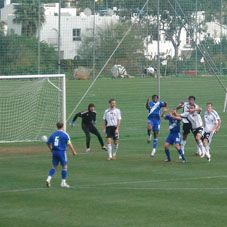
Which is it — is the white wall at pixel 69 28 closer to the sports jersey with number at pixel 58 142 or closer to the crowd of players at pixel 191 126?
the crowd of players at pixel 191 126

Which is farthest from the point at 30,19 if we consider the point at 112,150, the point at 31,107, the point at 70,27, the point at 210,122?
the point at 210,122

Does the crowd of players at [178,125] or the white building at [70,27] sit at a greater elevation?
the white building at [70,27]

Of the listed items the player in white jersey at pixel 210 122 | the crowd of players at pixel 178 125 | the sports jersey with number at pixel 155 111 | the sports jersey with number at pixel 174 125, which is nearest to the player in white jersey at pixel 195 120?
the crowd of players at pixel 178 125

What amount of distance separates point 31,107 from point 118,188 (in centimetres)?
2010

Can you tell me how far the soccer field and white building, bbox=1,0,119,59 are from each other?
5435 mm

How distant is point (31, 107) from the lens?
44.4 meters

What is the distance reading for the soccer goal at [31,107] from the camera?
41.1m

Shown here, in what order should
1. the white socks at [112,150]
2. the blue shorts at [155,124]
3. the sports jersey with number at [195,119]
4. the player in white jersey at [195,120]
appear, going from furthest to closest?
the blue shorts at [155,124]
the sports jersey with number at [195,119]
the player in white jersey at [195,120]
the white socks at [112,150]

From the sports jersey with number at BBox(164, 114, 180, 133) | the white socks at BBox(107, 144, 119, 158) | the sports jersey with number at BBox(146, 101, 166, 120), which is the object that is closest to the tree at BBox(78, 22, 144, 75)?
the sports jersey with number at BBox(146, 101, 166, 120)

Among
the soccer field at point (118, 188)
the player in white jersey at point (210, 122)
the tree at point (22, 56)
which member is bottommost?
the soccer field at point (118, 188)

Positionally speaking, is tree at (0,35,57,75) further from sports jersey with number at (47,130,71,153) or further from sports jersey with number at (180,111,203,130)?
sports jersey with number at (47,130,71,153)

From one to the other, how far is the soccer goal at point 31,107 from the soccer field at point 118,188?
61.1 inches

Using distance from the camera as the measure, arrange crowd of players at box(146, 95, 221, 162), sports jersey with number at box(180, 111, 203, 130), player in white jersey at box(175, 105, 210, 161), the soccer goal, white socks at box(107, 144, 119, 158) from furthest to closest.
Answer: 1. the soccer goal
2. sports jersey with number at box(180, 111, 203, 130)
3. player in white jersey at box(175, 105, 210, 161)
4. white socks at box(107, 144, 119, 158)
5. crowd of players at box(146, 95, 221, 162)

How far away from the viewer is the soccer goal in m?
41.1
